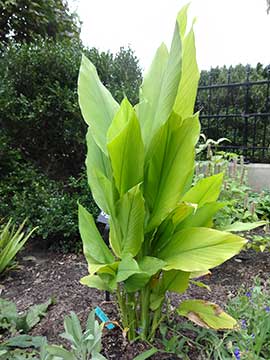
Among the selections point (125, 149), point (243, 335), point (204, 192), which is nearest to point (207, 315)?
point (243, 335)

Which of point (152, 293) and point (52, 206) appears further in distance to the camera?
point (52, 206)

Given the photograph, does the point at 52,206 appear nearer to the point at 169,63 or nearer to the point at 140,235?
the point at 140,235

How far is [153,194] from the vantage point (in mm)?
1340

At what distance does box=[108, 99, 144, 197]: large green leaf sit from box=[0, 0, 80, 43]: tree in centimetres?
368

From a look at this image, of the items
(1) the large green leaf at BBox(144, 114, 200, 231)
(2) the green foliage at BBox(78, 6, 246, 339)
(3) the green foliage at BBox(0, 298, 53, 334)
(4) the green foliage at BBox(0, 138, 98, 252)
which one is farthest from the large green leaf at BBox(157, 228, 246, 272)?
(4) the green foliage at BBox(0, 138, 98, 252)

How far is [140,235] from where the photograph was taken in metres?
1.26

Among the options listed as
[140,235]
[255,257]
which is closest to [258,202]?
[255,257]

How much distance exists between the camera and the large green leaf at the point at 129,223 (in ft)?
3.95

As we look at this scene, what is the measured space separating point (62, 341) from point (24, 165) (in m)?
2.09

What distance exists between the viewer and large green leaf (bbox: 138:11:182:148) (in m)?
1.14

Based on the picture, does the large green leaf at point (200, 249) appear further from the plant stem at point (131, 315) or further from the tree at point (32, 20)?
the tree at point (32, 20)

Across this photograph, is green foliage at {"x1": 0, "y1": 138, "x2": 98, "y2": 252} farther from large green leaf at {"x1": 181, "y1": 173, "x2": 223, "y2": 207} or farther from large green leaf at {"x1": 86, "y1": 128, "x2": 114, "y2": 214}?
large green leaf at {"x1": 181, "y1": 173, "x2": 223, "y2": 207}

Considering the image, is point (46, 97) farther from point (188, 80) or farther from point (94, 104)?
point (188, 80)

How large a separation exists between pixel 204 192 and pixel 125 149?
412 millimetres
